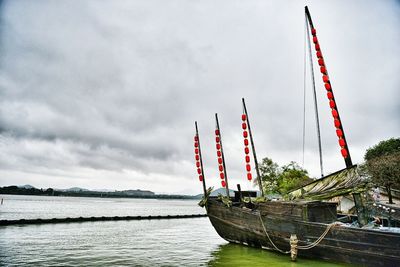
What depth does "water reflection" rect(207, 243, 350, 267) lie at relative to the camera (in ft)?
32.5

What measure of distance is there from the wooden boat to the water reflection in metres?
0.25

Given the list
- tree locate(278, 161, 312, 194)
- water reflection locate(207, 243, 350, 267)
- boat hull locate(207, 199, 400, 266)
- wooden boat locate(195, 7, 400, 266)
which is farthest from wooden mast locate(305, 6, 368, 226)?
tree locate(278, 161, 312, 194)

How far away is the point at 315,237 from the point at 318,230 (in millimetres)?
352

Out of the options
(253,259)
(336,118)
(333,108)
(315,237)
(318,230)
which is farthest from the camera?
(253,259)

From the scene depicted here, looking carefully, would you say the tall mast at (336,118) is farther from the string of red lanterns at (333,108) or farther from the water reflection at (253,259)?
the water reflection at (253,259)

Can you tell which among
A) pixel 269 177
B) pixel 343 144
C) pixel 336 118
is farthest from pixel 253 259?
pixel 269 177

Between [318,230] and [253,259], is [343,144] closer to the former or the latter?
[318,230]

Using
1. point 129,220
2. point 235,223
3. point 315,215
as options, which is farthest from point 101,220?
point 315,215

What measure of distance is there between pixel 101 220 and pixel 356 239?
28.1m

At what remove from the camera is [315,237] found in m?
9.71

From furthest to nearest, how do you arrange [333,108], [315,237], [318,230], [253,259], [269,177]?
[269,177] → [253,259] → [333,108] → [315,237] → [318,230]

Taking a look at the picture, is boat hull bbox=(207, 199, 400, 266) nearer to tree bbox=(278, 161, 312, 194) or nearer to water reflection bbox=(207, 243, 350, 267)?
→ water reflection bbox=(207, 243, 350, 267)

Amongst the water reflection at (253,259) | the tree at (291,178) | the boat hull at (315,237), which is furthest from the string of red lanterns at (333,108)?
the tree at (291,178)

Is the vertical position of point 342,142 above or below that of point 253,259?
above
